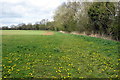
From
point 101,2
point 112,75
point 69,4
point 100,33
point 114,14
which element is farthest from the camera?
point 69,4

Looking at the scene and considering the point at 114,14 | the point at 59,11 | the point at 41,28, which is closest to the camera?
the point at 114,14

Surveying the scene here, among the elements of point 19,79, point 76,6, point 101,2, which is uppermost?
point 76,6

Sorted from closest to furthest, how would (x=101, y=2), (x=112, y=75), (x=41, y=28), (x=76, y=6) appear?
(x=112, y=75), (x=101, y=2), (x=76, y=6), (x=41, y=28)

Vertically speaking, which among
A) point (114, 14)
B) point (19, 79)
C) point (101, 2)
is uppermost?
point (101, 2)

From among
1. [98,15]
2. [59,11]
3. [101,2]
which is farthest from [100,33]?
[59,11]

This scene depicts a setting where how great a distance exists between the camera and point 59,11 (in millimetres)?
47875

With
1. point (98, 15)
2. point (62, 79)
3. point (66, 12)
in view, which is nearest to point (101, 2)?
point (98, 15)

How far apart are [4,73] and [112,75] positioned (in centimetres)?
448

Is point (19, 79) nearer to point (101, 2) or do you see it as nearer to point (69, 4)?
point (101, 2)

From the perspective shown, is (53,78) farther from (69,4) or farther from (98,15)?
(69,4)

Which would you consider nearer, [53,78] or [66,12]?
[53,78]

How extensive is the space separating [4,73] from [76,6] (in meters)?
36.8

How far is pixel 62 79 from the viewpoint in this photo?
16.2 feet

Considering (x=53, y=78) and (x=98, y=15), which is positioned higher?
(x=98, y=15)
